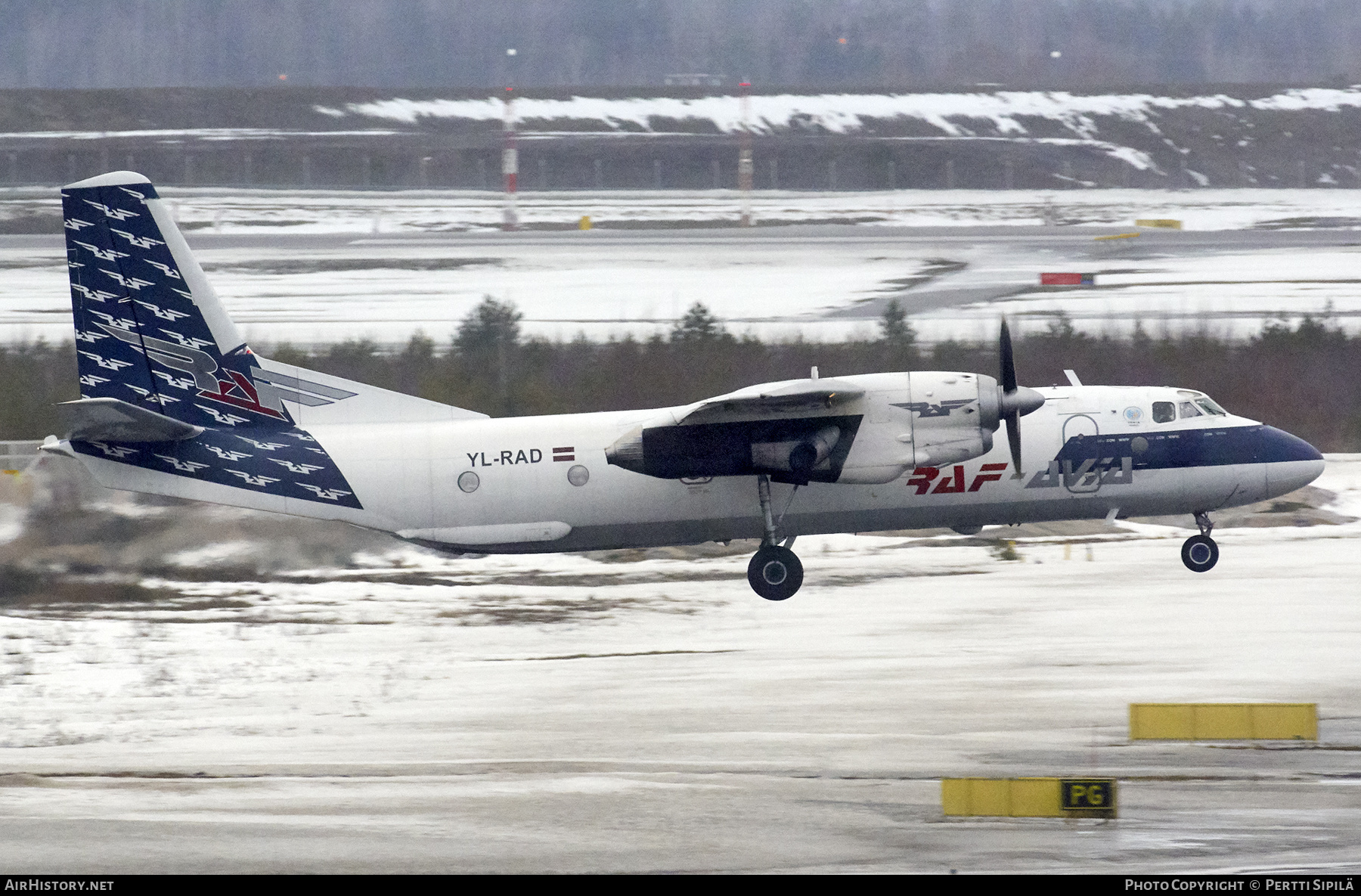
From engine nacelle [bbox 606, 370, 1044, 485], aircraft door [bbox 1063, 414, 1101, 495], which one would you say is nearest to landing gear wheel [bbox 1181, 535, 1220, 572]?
aircraft door [bbox 1063, 414, 1101, 495]

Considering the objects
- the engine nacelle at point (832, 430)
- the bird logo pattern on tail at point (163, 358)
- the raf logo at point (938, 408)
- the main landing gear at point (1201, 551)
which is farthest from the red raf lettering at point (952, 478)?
the bird logo pattern on tail at point (163, 358)

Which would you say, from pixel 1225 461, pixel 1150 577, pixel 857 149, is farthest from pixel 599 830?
pixel 857 149

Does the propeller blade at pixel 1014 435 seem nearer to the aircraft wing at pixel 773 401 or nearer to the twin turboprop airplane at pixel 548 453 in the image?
the twin turboprop airplane at pixel 548 453

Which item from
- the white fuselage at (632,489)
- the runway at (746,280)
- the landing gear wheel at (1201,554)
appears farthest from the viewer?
the runway at (746,280)

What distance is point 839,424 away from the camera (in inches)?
900

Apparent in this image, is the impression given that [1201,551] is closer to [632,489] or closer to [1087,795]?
[632,489]

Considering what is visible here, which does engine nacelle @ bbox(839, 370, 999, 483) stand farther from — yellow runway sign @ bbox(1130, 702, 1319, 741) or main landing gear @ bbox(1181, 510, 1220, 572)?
main landing gear @ bbox(1181, 510, 1220, 572)

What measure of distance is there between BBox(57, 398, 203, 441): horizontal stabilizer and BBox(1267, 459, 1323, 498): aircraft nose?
55.5ft

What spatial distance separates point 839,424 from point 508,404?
15.9 meters

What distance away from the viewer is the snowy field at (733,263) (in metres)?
43.8

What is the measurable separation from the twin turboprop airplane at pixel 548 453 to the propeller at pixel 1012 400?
0.24 feet

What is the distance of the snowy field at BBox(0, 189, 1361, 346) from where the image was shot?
43.8 metres

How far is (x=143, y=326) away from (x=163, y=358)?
0.61m

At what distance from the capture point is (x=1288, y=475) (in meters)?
24.3
